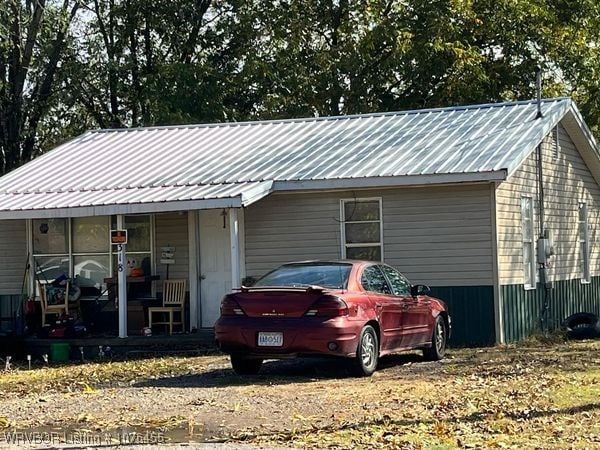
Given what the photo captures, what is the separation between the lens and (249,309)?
40.5ft

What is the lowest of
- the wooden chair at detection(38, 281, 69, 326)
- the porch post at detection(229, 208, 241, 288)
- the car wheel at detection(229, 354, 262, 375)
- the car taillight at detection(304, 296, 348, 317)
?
the car wheel at detection(229, 354, 262, 375)

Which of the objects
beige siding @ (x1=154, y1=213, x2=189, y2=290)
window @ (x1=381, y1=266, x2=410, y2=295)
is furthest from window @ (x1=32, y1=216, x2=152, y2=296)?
window @ (x1=381, y1=266, x2=410, y2=295)

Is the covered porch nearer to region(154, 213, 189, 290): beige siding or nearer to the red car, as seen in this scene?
region(154, 213, 189, 290): beige siding

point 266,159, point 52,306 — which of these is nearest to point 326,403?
point 266,159

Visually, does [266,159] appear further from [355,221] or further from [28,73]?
[28,73]

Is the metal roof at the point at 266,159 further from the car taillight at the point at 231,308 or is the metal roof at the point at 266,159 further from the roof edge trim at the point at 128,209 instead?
the car taillight at the point at 231,308

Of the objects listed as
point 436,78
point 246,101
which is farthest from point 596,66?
point 246,101

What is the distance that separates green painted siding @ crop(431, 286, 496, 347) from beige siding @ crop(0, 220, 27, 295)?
343 inches

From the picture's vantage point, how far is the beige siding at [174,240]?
1881 cm

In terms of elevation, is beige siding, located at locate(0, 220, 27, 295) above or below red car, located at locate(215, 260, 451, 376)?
above

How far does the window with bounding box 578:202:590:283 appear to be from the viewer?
71.2 feet

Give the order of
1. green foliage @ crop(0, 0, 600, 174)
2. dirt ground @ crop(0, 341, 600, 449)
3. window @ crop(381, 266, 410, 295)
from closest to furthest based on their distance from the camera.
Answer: dirt ground @ crop(0, 341, 600, 449), window @ crop(381, 266, 410, 295), green foliage @ crop(0, 0, 600, 174)

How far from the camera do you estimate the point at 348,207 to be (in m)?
17.6

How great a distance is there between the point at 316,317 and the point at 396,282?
2.20m
